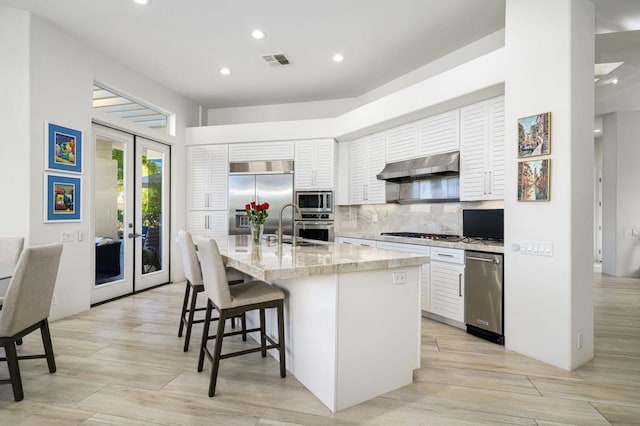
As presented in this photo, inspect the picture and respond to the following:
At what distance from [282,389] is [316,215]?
3.38 meters

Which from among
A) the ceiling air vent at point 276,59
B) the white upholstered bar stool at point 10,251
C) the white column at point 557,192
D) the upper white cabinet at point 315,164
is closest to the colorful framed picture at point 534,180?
the white column at point 557,192

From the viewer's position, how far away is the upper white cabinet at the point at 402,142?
428cm

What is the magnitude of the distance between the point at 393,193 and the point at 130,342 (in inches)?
145

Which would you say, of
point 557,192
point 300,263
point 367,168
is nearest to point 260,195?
point 367,168

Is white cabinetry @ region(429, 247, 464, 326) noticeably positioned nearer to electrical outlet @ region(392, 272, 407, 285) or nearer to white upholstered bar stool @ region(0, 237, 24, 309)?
electrical outlet @ region(392, 272, 407, 285)

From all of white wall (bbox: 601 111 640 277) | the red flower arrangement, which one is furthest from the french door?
white wall (bbox: 601 111 640 277)

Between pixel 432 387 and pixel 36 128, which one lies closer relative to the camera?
pixel 432 387

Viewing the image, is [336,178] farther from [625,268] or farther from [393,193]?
[625,268]

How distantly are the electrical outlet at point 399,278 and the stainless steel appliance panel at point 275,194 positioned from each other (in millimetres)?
3441

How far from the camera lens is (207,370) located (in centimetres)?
254

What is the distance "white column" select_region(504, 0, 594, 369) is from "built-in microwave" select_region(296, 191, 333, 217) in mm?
2918

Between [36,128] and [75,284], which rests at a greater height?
[36,128]

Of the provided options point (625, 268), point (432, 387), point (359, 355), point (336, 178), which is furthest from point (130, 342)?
point (625, 268)

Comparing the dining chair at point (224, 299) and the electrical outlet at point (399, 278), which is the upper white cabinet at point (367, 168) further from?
the dining chair at point (224, 299)
